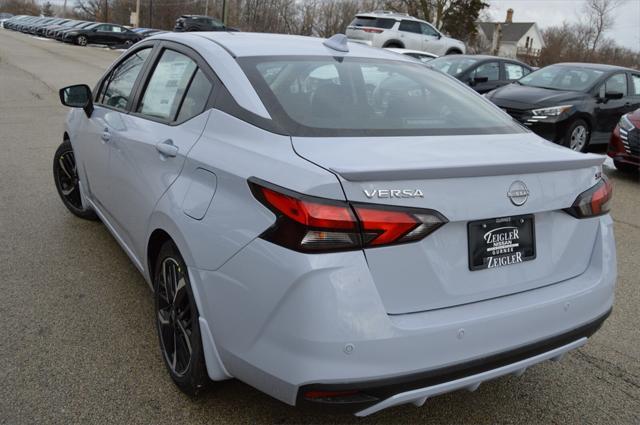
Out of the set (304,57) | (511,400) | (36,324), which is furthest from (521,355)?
(36,324)

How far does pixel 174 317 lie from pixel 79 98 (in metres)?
2.09

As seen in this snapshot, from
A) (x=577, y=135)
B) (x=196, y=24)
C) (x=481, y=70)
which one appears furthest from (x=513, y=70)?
(x=196, y=24)

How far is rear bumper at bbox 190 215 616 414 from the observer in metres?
1.92

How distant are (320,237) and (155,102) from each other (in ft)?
5.81

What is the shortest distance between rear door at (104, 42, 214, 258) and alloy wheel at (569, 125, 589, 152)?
25.2ft

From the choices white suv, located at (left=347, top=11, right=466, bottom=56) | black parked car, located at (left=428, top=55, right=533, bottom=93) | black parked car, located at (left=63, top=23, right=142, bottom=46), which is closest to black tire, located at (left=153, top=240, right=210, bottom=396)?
black parked car, located at (left=428, top=55, right=533, bottom=93)

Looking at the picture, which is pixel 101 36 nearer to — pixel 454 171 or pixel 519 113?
pixel 519 113

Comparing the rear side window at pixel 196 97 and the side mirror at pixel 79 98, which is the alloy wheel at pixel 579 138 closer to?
the side mirror at pixel 79 98

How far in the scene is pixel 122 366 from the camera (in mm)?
2918

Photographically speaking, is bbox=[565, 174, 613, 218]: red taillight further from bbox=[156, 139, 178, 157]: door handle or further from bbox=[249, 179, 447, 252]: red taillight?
bbox=[156, 139, 178, 157]: door handle

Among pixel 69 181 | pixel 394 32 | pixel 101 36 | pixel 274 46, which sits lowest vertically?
pixel 101 36

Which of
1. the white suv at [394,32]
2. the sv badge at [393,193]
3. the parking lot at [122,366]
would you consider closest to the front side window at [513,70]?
the white suv at [394,32]

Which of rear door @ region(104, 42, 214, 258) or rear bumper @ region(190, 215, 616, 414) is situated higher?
rear door @ region(104, 42, 214, 258)

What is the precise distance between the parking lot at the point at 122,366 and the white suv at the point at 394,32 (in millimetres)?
17627
